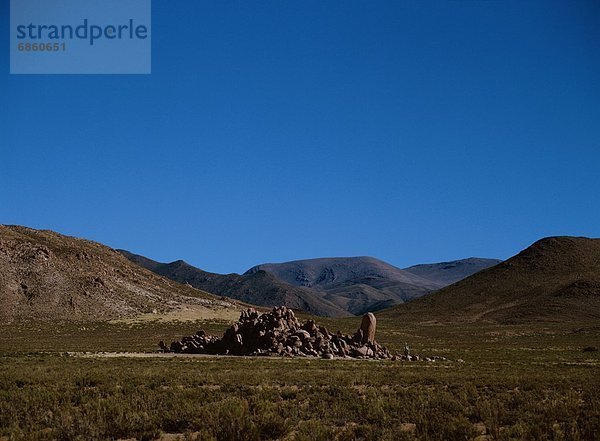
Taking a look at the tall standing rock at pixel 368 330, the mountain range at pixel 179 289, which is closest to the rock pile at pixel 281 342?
the tall standing rock at pixel 368 330

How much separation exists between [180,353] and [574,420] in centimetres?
3430

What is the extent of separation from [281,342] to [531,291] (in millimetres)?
115546

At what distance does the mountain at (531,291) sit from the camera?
125 metres

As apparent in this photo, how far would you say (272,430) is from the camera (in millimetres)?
Answer: 14086

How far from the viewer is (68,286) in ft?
322

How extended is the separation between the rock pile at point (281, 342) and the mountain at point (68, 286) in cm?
4910

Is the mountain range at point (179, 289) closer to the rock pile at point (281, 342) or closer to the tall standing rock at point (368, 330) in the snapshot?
the rock pile at point (281, 342)

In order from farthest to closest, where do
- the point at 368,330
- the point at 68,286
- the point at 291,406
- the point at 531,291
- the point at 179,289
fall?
1. the point at 531,291
2. the point at 179,289
3. the point at 68,286
4. the point at 368,330
5. the point at 291,406

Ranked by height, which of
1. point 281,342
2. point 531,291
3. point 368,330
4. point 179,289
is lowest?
point 281,342

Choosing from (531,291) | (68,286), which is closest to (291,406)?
(68,286)

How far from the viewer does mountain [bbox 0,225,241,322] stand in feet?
298

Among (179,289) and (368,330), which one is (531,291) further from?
(368,330)

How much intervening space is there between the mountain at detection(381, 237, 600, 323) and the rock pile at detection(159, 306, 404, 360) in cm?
8076

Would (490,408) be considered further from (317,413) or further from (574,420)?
(317,413)
